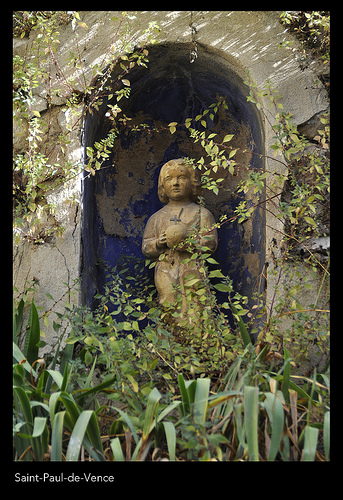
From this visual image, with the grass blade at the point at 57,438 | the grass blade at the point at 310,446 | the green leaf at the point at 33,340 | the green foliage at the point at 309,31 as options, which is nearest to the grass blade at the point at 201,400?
the grass blade at the point at 310,446

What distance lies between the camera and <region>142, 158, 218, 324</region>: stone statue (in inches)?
135

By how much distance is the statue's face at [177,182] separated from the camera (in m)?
3.74

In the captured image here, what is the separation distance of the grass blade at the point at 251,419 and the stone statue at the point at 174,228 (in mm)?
1445

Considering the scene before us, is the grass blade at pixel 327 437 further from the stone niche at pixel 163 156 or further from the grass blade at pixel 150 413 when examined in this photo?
the stone niche at pixel 163 156

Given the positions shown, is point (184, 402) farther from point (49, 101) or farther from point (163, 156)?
point (163, 156)

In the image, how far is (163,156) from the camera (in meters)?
4.16

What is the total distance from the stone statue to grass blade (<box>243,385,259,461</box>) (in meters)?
1.45

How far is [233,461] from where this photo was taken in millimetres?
1747

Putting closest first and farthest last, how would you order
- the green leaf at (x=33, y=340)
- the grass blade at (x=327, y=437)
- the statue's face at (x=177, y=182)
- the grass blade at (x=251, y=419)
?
the grass blade at (x=251, y=419), the grass blade at (x=327, y=437), the green leaf at (x=33, y=340), the statue's face at (x=177, y=182)

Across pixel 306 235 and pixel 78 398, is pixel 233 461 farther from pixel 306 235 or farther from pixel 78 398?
pixel 306 235

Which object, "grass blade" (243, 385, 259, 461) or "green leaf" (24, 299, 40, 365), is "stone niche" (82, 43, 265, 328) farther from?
"grass blade" (243, 385, 259, 461)

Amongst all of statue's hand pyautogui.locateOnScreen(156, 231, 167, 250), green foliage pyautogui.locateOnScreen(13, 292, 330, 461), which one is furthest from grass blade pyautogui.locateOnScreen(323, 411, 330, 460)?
statue's hand pyautogui.locateOnScreen(156, 231, 167, 250)

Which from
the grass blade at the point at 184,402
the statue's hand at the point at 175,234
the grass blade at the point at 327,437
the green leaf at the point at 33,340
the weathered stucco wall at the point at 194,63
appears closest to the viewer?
the grass blade at the point at 327,437

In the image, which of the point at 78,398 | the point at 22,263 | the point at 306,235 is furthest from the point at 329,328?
the point at 22,263
